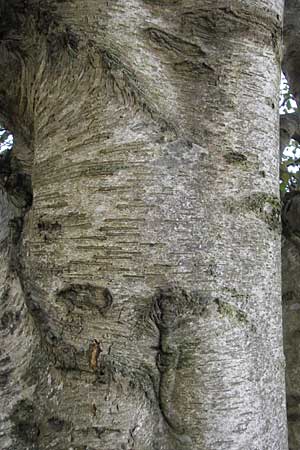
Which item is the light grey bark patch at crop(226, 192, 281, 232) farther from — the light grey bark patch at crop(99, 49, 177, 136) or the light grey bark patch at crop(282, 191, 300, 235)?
the light grey bark patch at crop(282, 191, 300, 235)

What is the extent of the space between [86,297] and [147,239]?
18 centimetres

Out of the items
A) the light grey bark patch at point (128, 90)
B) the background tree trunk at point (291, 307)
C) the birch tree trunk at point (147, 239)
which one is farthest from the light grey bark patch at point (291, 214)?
the light grey bark patch at point (128, 90)

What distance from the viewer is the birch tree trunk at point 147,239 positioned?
1.02m

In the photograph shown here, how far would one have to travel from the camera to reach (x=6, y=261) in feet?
3.65

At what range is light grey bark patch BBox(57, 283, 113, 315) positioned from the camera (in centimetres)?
Result: 103

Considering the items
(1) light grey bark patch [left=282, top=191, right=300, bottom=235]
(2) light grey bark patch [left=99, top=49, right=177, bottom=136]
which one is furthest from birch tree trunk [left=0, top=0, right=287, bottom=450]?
(1) light grey bark patch [left=282, top=191, right=300, bottom=235]

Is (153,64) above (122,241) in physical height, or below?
above

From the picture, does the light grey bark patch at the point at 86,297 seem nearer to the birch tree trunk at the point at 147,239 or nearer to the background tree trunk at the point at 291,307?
the birch tree trunk at the point at 147,239

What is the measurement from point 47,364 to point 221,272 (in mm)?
424

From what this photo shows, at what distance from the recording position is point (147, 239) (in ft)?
3.35

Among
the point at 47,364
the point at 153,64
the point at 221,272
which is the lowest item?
the point at 47,364

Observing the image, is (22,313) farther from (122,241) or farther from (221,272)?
(221,272)

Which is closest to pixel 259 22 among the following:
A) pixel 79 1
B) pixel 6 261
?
pixel 79 1

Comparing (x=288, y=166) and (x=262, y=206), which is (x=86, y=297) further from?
(x=288, y=166)
